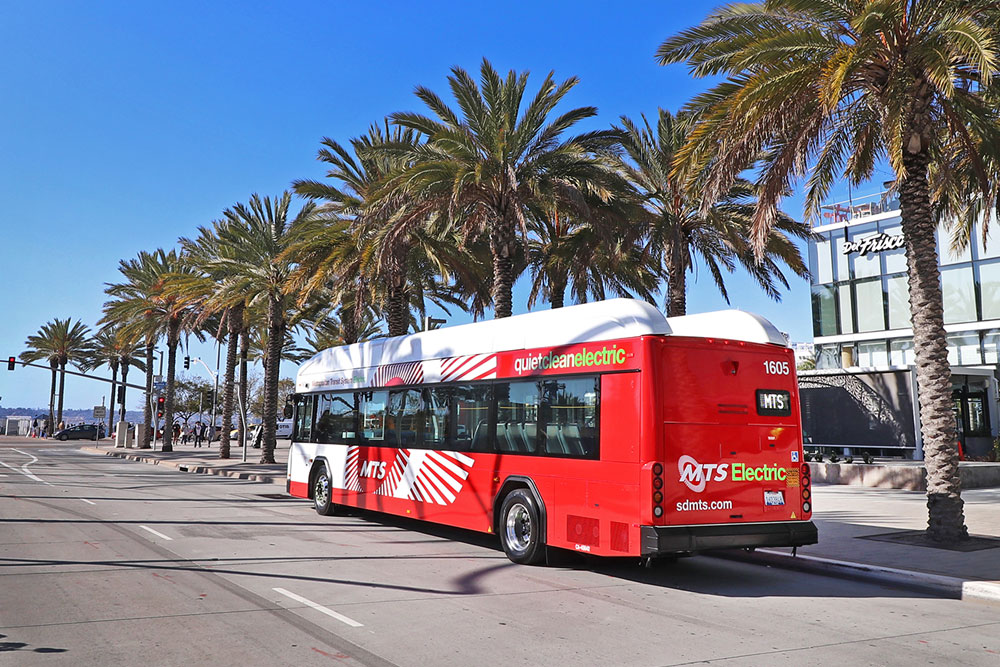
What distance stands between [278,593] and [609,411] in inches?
164

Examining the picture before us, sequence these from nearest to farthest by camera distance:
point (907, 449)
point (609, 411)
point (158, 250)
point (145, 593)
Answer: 1. point (145, 593)
2. point (609, 411)
3. point (907, 449)
4. point (158, 250)

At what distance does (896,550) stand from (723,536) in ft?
13.3

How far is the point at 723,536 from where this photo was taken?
9.08m

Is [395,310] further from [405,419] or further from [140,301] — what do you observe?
[140,301]

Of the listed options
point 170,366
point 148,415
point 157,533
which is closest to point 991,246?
point 157,533

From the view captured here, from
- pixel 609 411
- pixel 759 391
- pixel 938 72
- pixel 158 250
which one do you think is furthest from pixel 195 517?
pixel 158 250

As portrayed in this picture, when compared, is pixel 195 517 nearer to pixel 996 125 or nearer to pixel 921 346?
pixel 921 346

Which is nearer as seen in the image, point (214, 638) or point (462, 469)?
point (214, 638)

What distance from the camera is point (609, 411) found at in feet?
31.1

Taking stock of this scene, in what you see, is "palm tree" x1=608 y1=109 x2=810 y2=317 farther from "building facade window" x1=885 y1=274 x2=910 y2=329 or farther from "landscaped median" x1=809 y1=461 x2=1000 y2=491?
"building facade window" x1=885 y1=274 x2=910 y2=329

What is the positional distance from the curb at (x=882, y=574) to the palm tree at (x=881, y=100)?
8.57 feet

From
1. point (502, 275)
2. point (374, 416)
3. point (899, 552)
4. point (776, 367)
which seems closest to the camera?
point (776, 367)

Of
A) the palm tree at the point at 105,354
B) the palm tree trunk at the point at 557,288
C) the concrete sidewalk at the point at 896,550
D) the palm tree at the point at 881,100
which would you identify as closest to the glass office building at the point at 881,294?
the palm tree trunk at the point at 557,288

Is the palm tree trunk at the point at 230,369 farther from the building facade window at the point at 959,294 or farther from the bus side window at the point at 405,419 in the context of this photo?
the building facade window at the point at 959,294
